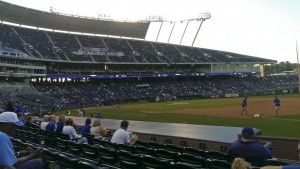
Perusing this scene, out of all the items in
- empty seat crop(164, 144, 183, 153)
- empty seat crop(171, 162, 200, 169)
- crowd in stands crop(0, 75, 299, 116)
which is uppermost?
crowd in stands crop(0, 75, 299, 116)

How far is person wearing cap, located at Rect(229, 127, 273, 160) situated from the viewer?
6.75 m

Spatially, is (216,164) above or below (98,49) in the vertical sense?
below

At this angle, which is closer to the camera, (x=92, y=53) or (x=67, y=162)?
(x=67, y=162)

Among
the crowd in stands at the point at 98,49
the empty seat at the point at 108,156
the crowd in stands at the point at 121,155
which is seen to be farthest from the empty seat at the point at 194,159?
the crowd in stands at the point at 98,49

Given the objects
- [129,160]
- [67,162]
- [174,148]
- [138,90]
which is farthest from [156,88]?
[67,162]

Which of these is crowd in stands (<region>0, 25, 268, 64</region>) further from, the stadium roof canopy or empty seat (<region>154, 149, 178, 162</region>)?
empty seat (<region>154, 149, 178, 162</region>)

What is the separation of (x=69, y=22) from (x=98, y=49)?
993 centimetres

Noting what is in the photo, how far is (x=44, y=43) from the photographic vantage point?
7562 centimetres

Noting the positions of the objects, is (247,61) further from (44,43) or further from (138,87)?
(44,43)

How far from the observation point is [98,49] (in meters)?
83.8

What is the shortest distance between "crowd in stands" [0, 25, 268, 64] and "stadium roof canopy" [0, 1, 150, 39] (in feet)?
6.19

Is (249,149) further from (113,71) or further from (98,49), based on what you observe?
(113,71)

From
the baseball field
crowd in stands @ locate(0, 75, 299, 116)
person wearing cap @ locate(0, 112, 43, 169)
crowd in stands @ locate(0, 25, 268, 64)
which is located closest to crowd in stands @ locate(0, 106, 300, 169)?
person wearing cap @ locate(0, 112, 43, 169)

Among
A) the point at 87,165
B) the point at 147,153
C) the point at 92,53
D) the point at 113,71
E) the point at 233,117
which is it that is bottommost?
the point at 147,153
